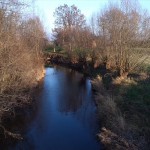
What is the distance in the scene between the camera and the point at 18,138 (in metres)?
13.5

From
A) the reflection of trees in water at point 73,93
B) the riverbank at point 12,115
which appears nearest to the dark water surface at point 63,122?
the reflection of trees in water at point 73,93

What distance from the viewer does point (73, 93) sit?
23.1 m

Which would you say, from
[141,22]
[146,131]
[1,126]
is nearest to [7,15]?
[1,126]

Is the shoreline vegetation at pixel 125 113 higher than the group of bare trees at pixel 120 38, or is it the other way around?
the group of bare trees at pixel 120 38

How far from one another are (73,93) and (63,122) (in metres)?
7.17

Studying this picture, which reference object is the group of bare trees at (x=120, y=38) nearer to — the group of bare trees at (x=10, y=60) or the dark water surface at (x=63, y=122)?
the dark water surface at (x=63, y=122)

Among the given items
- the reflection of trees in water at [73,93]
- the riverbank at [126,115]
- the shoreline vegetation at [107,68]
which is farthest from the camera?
the reflection of trees in water at [73,93]

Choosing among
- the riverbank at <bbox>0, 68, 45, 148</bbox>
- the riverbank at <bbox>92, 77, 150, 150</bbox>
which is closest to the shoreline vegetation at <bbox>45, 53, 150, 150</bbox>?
the riverbank at <bbox>92, 77, 150, 150</bbox>

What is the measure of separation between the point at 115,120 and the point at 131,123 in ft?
2.43

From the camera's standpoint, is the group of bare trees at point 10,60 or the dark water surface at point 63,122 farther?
the group of bare trees at point 10,60

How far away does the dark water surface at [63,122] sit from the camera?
42.7ft

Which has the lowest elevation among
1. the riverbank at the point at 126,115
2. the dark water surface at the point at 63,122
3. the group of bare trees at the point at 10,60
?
the dark water surface at the point at 63,122

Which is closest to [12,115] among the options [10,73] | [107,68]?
[10,73]

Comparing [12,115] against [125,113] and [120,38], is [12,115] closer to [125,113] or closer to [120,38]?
[125,113]
